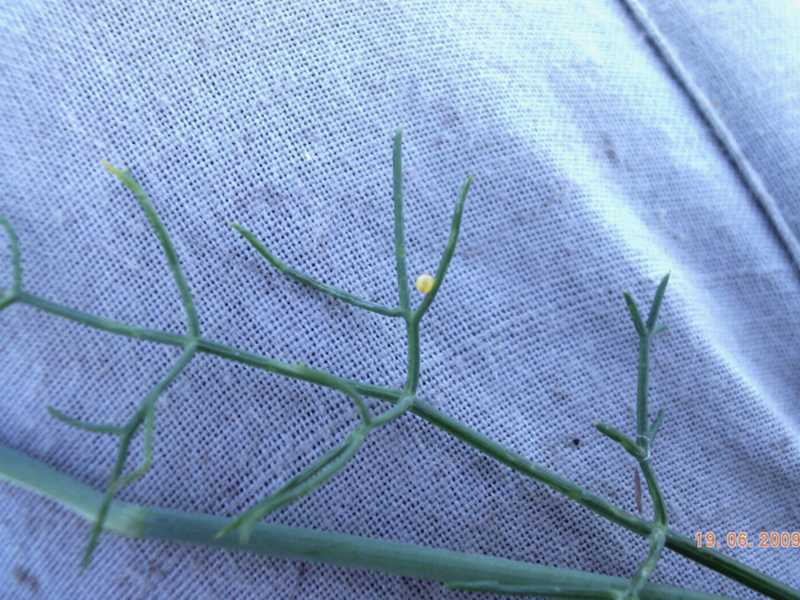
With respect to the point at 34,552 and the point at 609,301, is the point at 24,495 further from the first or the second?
the point at 609,301

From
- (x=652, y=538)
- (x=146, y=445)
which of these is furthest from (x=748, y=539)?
(x=146, y=445)

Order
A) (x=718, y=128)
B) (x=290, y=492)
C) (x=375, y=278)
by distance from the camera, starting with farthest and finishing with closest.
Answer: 1. (x=718, y=128)
2. (x=375, y=278)
3. (x=290, y=492)

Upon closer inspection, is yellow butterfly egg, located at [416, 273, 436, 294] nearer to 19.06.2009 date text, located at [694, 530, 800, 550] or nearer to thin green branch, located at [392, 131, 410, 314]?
thin green branch, located at [392, 131, 410, 314]

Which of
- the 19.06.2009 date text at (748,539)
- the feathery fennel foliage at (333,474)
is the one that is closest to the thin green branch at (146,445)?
the feathery fennel foliage at (333,474)

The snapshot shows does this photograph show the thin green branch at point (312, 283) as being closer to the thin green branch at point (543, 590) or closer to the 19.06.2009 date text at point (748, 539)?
the thin green branch at point (543, 590)

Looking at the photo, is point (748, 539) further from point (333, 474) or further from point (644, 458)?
point (333, 474)

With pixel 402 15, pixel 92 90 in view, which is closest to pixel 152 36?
pixel 92 90

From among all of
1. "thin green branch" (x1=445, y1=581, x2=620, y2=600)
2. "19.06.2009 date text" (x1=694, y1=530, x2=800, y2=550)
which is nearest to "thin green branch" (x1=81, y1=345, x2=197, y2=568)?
"thin green branch" (x1=445, y1=581, x2=620, y2=600)
